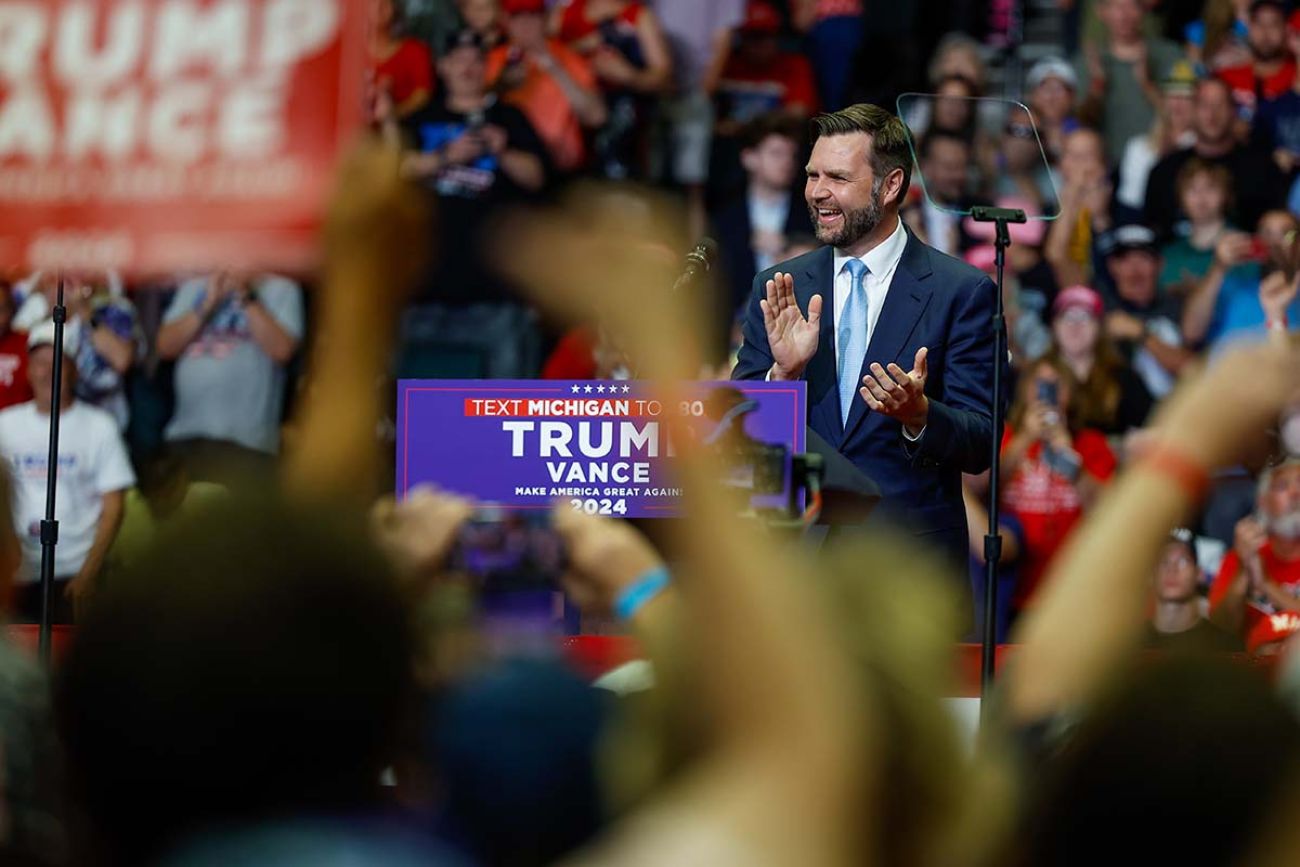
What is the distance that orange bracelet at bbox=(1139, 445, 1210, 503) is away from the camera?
1945 mm

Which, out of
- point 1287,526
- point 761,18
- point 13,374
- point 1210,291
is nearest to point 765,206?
point 761,18

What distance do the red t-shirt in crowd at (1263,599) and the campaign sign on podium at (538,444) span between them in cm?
234

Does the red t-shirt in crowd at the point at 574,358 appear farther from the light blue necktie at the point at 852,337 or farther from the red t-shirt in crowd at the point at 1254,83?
the red t-shirt in crowd at the point at 1254,83

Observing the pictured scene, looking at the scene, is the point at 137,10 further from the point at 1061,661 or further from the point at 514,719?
the point at 1061,661

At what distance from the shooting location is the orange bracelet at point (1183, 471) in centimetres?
195

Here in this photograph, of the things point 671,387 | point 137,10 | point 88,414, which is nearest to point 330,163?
point 137,10

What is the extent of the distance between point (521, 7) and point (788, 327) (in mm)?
4563

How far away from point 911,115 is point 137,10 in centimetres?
784

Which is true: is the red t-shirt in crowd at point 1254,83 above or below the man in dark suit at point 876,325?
above

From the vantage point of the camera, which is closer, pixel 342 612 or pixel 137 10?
pixel 342 612

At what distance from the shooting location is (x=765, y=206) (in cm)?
926

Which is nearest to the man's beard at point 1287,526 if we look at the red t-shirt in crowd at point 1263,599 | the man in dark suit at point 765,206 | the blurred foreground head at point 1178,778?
the red t-shirt in crowd at point 1263,599

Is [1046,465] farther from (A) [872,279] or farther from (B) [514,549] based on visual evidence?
(B) [514,549]

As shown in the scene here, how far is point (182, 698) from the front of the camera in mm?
1661
